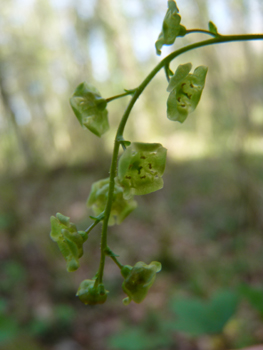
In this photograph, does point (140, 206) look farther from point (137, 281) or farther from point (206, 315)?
point (137, 281)

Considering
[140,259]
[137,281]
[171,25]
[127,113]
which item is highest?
[171,25]

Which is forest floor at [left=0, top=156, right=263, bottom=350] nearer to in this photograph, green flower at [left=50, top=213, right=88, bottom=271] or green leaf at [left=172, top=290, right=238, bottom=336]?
green leaf at [left=172, top=290, right=238, bottom=336]

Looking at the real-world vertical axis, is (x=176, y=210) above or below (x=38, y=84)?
below

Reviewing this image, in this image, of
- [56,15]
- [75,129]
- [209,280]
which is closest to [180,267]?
[209,280]

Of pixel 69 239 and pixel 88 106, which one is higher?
→ pixel 88 106

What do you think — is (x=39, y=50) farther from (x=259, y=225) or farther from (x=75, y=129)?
(x=259, y=225)

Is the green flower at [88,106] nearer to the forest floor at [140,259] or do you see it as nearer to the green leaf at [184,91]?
the green leaf at [184,91]

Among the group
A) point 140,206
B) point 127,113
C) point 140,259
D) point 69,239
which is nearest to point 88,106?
point 127,113
